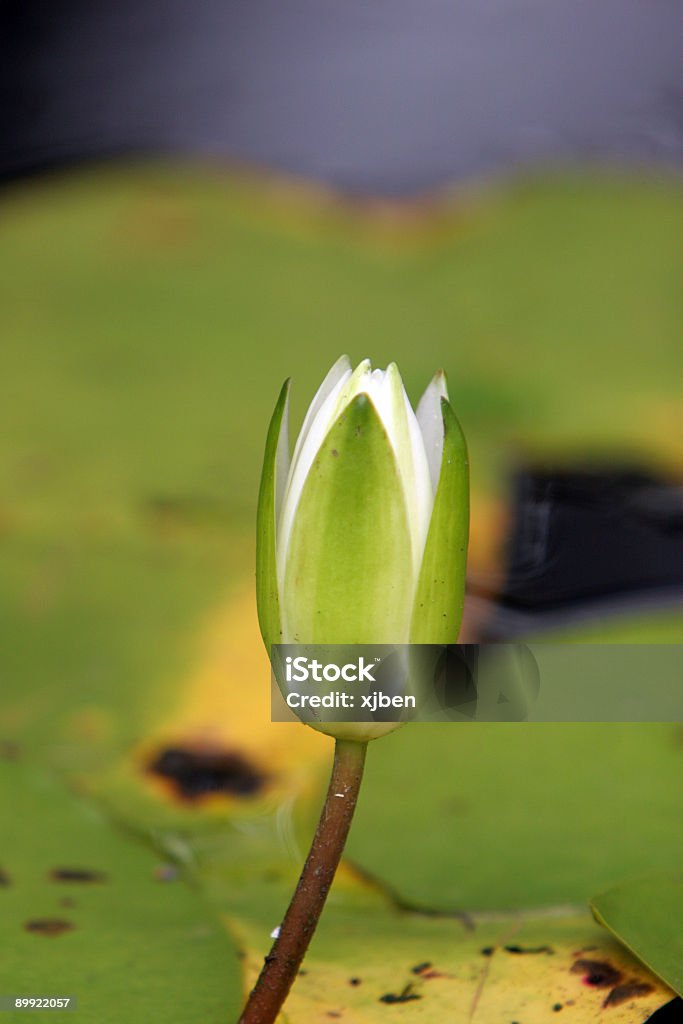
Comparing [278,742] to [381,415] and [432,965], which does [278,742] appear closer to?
[432,965]

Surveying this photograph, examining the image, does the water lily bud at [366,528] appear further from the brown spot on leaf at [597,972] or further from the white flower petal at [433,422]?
the brown spot on leaf at [597,972]

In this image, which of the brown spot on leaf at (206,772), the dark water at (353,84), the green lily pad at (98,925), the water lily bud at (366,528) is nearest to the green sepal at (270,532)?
the water lily bud at (366,528)

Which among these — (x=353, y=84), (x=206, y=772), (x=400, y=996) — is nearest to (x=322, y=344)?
(x=206, y=772)

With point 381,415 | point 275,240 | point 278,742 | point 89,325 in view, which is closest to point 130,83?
point 275,240

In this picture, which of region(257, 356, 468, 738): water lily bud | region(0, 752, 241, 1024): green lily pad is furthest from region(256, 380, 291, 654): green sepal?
region(0, 752, 241, 1024): green lily pad

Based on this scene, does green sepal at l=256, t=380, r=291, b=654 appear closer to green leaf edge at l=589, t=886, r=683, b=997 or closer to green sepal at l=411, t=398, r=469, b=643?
green sepal at l=411, t=398, r=469, b=643

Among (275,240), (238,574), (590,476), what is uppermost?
(275,240)
